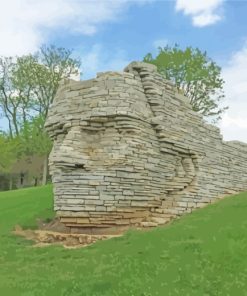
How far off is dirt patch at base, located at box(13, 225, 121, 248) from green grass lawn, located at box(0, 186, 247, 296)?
502 mm

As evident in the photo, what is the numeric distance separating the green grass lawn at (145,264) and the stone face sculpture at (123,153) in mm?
1073

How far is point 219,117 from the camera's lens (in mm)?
37188

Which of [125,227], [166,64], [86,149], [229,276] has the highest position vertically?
[166,64]

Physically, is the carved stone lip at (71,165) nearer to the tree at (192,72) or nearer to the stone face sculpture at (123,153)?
the stone face sculpture at (123,153)

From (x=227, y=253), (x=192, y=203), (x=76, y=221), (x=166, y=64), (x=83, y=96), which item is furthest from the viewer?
(x=166, y=64)

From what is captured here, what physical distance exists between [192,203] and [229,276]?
6495mm

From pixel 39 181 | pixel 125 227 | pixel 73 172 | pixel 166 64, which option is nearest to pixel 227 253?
pixel 125 227

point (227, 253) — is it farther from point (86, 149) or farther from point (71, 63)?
point (71, 63)

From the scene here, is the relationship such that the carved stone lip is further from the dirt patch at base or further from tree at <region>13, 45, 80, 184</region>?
tree at <region>13, 45, 80, 184</region>

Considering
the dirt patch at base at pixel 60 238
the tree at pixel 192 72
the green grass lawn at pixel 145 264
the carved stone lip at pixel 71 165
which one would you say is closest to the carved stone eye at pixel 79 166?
the carved stone lip at pixel 71 165

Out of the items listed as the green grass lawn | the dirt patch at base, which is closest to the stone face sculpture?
the dirt patch at base

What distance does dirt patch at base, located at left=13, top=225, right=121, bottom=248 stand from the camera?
1296cm

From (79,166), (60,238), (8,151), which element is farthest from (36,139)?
(79,166)

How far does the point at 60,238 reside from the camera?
1373 centimetres
